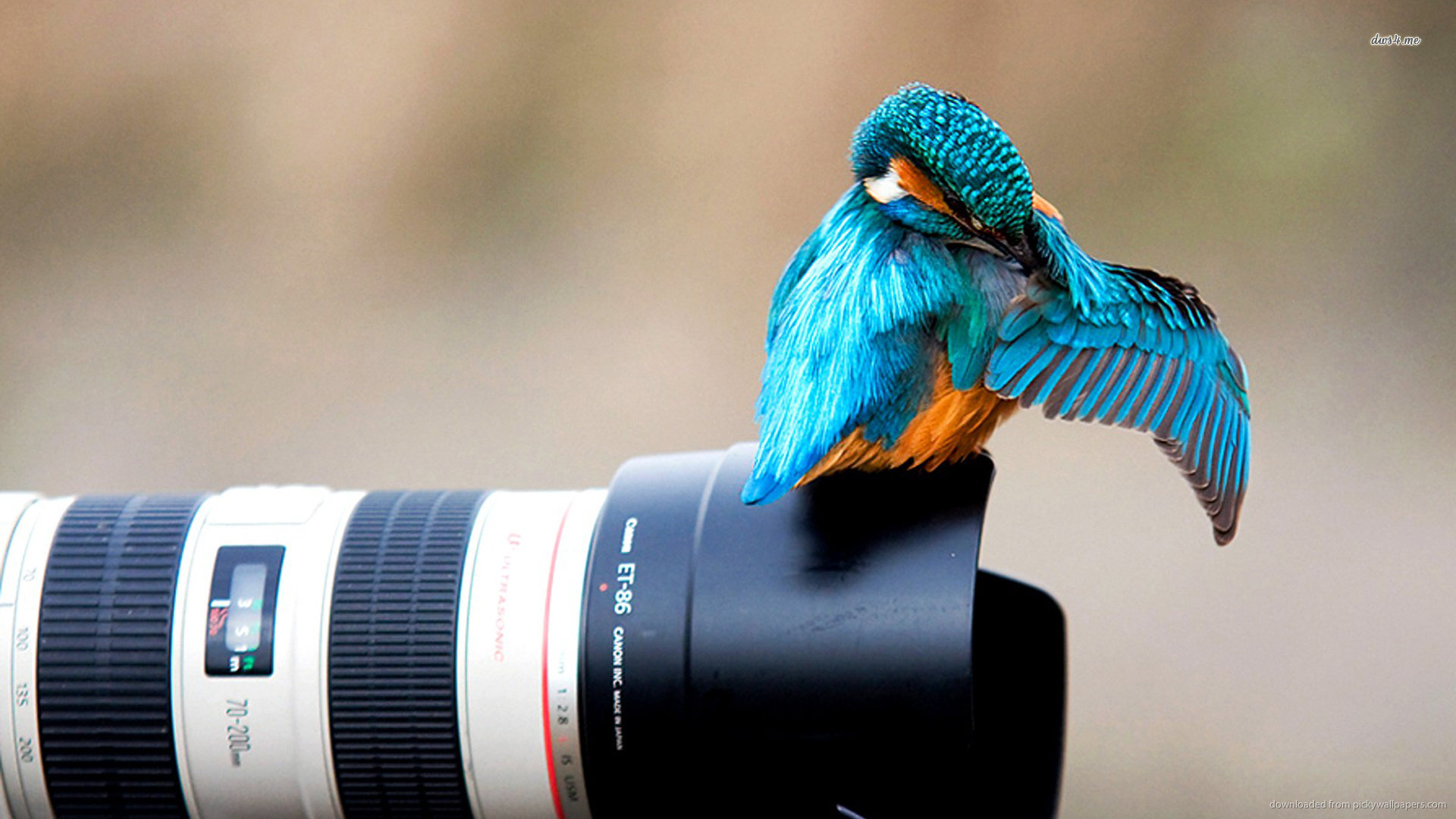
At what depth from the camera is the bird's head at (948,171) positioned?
732 millimetres

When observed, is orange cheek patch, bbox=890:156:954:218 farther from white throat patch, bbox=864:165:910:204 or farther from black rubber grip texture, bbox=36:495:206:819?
black rubber grip texture, bbox=36:495:206:819

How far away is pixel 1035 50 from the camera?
1.97 m

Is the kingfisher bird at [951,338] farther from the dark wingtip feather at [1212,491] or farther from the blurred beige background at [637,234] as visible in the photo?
the blurred beige background at [637,234]

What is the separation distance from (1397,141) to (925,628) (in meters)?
1.42

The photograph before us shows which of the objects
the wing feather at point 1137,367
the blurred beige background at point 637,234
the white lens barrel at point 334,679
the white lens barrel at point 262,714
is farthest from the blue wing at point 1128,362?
the blurred beige background at point 637,234

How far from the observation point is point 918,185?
2.54 ft

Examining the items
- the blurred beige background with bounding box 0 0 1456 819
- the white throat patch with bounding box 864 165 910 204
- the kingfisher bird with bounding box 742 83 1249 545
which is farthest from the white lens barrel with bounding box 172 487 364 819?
the blurred beige background with bounding box 0 0 1456 819

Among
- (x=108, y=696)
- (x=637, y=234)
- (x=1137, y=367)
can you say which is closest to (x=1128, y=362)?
(x=1137, y=367)

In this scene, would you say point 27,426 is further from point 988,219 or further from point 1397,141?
point 1397,141

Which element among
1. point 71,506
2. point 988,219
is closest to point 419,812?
point 71,506

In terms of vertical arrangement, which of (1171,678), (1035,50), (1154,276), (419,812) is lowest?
(1171,678)

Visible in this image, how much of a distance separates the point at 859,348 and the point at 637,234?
1.19 metres

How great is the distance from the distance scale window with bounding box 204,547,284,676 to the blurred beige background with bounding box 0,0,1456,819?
0.87m

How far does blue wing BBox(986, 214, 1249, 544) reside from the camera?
0.77 metres
